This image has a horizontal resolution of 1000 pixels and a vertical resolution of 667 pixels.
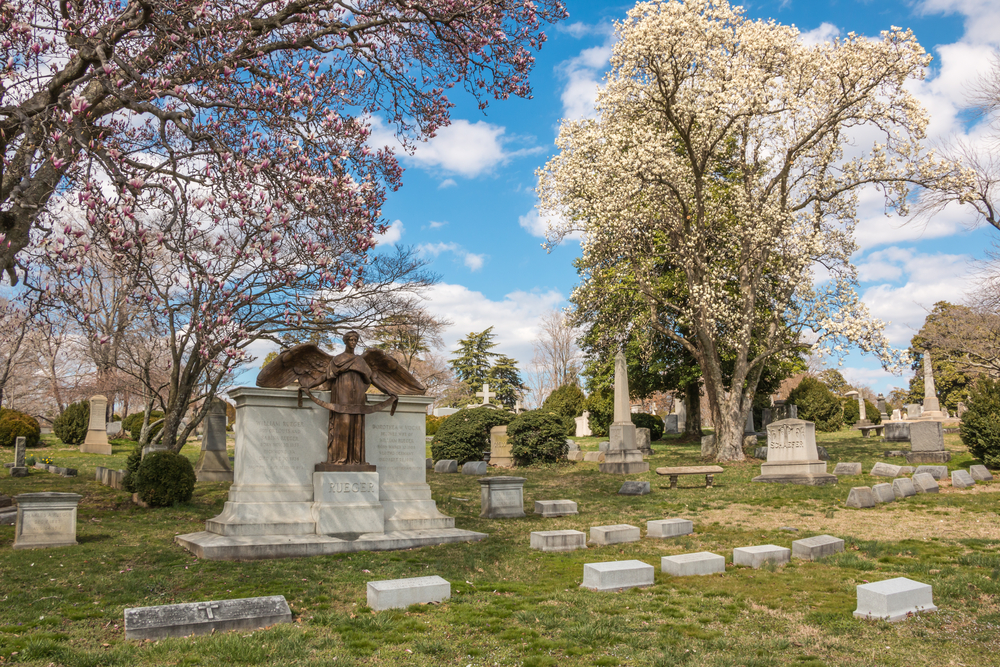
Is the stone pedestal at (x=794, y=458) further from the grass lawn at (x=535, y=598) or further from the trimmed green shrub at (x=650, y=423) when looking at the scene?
the trimmed green shrub at (x=650, y=423)

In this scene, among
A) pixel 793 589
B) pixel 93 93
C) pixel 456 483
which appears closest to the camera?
pixel 793 589

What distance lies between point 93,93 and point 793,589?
1026 cm

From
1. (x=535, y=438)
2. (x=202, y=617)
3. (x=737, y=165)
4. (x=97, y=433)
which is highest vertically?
(x=737, y=165)

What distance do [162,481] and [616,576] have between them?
957 cm

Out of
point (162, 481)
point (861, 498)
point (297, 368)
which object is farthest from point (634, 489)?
point (162, 481)

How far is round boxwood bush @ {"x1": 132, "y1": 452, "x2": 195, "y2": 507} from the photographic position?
12.4m

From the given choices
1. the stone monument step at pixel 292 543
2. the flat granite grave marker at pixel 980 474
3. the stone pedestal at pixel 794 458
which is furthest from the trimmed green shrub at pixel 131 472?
the flat granite grave marker at pixel 980 474

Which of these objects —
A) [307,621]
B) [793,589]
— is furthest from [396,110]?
[793,589]

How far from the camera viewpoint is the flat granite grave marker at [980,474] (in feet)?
48.1

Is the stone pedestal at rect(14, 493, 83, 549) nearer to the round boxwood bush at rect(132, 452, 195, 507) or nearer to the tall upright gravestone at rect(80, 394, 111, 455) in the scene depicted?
the round boxwood bush at rect(132, 452, 195, 507)

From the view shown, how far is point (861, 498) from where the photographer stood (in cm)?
1227

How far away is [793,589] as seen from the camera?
6895 mm

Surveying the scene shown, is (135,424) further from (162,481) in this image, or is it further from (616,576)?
(616,576)

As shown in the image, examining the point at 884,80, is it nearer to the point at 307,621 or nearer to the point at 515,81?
the point at 515,81
